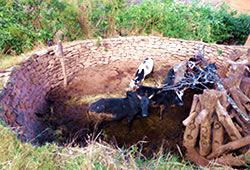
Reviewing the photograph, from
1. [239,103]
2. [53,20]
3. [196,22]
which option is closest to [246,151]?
[239,103]

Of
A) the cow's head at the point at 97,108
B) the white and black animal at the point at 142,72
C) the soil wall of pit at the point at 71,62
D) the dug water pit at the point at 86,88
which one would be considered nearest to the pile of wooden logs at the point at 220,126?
the dug water pit at the point at 86,88

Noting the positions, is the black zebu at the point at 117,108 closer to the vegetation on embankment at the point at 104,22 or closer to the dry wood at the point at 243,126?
the dry wood at the point at 243,126

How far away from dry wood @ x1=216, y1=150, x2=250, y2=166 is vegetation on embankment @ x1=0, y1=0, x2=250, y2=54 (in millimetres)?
5218

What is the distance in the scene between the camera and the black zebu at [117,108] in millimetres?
4031

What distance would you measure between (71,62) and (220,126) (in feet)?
17.1

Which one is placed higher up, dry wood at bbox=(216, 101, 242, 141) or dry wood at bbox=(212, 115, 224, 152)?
dry wood at bbox=(216, 101, 242, 141)

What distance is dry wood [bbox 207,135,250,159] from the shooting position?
271 centimetres

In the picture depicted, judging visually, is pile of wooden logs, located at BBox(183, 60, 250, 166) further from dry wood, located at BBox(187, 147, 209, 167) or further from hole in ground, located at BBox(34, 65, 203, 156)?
hole in ground, located at BBox(34, 65, 203, 156)

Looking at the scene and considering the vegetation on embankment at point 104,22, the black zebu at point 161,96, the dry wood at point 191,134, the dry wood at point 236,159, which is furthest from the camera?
the vegetation on embankment at point 104,22

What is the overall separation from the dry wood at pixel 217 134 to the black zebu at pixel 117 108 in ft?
4.81

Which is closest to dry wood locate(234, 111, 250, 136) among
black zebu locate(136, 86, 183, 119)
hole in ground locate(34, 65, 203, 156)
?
hole in ground locate(34, 65, 203, 156)

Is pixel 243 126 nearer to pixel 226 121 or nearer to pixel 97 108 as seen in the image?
pixel 226 121

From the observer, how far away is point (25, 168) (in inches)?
71.1

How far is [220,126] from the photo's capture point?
2.97 meters
